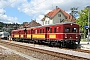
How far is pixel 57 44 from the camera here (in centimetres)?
2588

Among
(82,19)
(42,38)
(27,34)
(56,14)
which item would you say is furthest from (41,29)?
(56,14)

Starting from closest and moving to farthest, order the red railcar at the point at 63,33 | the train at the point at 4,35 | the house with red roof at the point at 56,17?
the red railcar at the point at 63,33 < the train at the point at 4,35 < the house with red roof at the point at 56,17

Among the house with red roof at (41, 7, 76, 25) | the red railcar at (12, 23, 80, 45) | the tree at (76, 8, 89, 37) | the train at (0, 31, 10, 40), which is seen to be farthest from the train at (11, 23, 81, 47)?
the house with red roof at (41, 7, 76, 25)

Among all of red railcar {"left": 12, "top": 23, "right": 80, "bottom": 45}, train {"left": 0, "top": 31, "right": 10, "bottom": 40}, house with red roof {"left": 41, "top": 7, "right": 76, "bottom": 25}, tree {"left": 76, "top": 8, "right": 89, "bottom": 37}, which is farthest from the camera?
house with red roof {"left": 41, "top": 7, "right": 76, "bottom": 25}

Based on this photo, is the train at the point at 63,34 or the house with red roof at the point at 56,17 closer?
the train at the point at 63,34

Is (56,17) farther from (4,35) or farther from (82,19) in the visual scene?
(4,35)

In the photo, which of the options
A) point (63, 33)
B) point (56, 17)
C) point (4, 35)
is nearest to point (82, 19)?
point (56, 17)

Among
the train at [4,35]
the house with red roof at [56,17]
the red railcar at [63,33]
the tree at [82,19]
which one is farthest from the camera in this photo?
the house with red roof at [56,17]

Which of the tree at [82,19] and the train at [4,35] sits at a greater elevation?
the tree at [82,19]

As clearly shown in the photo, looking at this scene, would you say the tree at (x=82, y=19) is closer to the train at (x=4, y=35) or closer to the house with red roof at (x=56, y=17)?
the house with red roof at (x=56, y=17)

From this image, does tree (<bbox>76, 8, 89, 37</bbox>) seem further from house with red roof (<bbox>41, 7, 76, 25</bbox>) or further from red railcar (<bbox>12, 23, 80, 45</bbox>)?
red railcar (<bbox>12, 23, 80, 45</bbox>)

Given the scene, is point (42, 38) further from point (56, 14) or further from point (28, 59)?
point (56, 14)

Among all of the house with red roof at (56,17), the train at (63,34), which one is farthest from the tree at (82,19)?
the train at (63,34)

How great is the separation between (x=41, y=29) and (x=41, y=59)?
53.7ft
